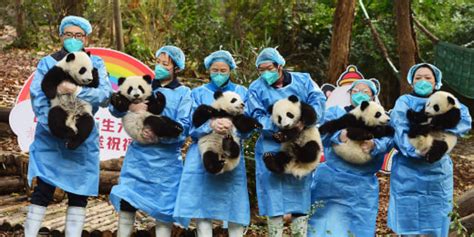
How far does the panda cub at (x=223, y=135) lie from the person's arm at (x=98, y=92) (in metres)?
0.69

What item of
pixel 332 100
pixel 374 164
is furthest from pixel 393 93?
pixel 374 164

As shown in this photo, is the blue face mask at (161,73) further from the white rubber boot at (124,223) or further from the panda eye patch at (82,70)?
the white rubber boot at (124,223)

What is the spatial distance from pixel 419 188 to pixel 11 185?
4.64 m

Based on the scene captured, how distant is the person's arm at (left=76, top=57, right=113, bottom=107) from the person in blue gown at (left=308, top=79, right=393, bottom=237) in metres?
1.75

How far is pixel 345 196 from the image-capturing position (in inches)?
234

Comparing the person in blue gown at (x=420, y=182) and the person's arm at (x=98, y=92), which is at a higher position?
the person's arm at (x=98, y=92)

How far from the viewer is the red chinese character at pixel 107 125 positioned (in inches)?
312

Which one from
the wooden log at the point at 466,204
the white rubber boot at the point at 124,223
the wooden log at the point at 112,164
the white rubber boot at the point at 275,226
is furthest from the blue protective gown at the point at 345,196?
the wooden log at the point at 112,164

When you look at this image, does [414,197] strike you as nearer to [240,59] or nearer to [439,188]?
[439,188]

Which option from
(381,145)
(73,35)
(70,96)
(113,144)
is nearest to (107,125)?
(113,144)

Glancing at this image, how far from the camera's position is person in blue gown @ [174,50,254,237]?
5598mm

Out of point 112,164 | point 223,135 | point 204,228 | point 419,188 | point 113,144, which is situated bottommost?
point 204,228

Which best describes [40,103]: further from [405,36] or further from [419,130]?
[405,36]

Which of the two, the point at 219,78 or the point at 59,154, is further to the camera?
the point at 219,78
